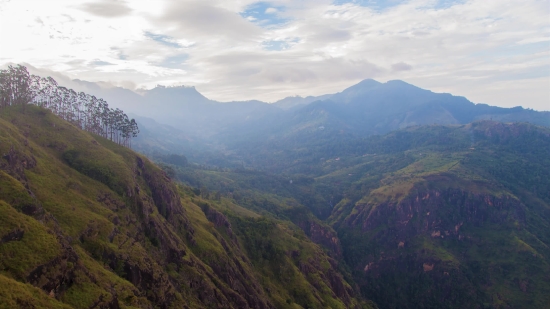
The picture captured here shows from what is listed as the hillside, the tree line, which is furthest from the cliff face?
the tree line

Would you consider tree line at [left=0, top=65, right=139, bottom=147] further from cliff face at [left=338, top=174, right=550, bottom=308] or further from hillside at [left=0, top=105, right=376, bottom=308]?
cliff face at [left=338, top=174, right=550, bottom=308]

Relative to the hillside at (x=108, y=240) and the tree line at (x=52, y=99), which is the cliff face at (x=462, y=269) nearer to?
the hillside at (x=108, y=240)

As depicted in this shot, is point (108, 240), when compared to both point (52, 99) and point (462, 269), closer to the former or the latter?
point (52, 99)

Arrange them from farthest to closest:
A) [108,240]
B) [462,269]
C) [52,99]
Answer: [462,269] → [52,99] → [108,240]

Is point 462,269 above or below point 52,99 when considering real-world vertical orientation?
below

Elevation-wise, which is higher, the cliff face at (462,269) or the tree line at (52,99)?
the tree line at (52,99)

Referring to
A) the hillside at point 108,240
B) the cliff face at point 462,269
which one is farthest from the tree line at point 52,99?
the cliff face at point 462,269

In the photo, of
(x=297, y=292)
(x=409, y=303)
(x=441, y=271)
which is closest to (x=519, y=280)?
(x=441, y=271)

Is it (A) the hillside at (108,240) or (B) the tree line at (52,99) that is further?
(B) the tree line at (52,99)

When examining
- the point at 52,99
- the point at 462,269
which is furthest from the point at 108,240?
the point at 462,269
